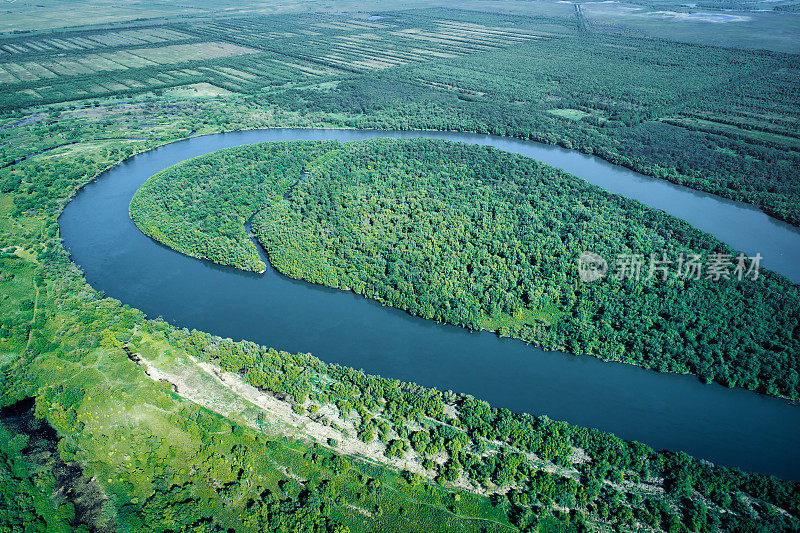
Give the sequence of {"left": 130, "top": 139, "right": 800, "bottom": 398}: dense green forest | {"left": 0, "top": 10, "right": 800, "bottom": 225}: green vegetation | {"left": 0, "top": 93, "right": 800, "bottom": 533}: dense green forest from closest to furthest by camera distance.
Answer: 1. {"left": 0, "top": 93, "right": 800, "bottom": 533}: dense green forest
2. {"left": 130, "top": 139, "right": 800, "bottom": 398}: dense green forest
3. {"left": 0, "top": 10, "right": 800, "bottom": 225}: green vegetation

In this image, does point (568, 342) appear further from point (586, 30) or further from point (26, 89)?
point (586, 30)

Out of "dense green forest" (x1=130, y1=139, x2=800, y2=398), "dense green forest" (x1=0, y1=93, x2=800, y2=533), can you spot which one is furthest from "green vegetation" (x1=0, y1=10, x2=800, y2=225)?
"dense green forest" (x1=0, y1=93, x2=800, y2=533)

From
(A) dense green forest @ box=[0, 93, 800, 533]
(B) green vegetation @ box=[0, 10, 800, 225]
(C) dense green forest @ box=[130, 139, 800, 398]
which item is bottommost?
(A) dense green forest @ box=[0, 93, 800, 533]

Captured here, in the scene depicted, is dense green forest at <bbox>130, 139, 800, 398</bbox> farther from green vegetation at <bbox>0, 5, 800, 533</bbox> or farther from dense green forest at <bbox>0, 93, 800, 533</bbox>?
dense green forest at <bbox>0, 93, 800, 533</bbox>

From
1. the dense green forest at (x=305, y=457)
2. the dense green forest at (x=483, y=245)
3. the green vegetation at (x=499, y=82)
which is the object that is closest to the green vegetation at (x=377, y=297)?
the dense green forest at (x=305, y=457)

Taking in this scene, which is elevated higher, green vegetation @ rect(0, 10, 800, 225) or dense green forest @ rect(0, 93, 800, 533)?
green vegetation @ rect(0, 10, 800, 225)

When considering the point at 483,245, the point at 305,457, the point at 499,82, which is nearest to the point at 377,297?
the point at 483,245

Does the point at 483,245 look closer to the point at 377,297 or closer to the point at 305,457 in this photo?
the point at 377,297

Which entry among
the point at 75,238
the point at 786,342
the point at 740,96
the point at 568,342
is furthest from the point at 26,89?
the point at 740,96

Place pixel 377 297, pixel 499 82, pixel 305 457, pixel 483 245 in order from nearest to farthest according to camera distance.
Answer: pixel 305 457 → pixel 377 297 → pixel 483 245 → pixel 499 82
